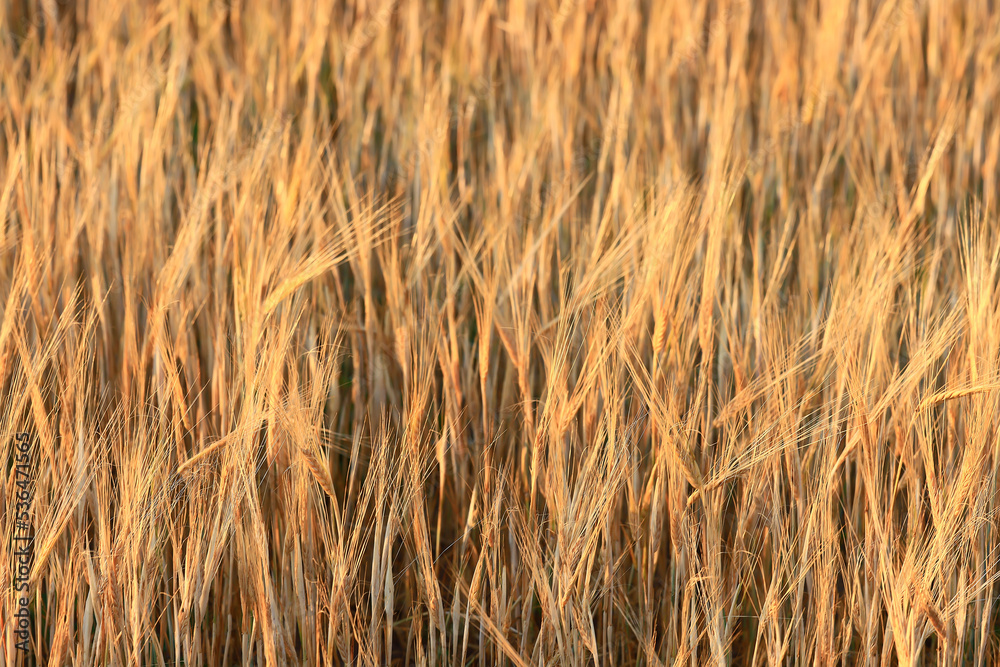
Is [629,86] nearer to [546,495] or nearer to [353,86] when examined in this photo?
[353,86]

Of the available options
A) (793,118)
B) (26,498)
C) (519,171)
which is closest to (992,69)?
(793,118)

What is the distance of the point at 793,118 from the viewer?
1.56 m

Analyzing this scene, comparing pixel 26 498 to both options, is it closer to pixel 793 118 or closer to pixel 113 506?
pixel 113 506

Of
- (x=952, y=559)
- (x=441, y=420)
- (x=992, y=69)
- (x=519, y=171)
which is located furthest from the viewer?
(x=992, y=69)

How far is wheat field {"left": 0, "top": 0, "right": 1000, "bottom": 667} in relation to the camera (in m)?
0.92

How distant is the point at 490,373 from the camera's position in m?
1.15

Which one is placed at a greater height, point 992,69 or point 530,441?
point 992,69

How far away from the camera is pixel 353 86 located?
5.34 ft

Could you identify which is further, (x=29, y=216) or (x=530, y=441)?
(x=29, y=216)

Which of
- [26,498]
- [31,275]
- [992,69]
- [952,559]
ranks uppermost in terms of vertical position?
[992,69]

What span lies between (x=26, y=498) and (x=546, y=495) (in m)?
0.61

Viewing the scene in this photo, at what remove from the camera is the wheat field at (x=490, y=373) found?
0.92 meters

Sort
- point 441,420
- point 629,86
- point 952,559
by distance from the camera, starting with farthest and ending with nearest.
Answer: point 629,86
point 441,420
point 952,559

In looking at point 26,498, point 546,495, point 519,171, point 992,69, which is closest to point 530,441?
point 546,495
